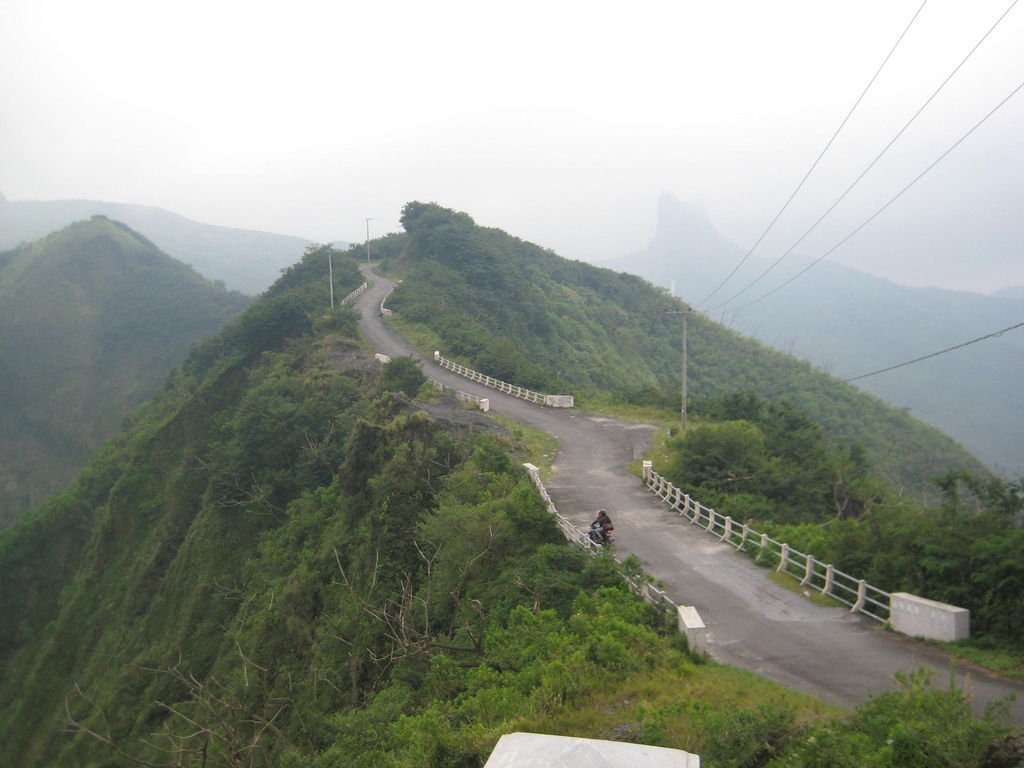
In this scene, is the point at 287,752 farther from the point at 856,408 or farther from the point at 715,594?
the point at 856,408

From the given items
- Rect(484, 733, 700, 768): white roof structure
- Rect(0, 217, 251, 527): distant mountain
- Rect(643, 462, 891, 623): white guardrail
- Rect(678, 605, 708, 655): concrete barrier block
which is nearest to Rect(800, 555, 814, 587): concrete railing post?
Rect(643, 462, 891, 623): white guardrail

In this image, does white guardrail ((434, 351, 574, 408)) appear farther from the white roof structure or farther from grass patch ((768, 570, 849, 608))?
the white roof structure

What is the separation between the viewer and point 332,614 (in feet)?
53.2

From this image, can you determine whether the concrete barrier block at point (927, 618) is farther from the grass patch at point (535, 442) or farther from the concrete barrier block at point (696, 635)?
the grass patch at point (535, 442)

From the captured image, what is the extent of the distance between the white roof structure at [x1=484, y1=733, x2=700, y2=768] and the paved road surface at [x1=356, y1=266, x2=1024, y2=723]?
296 cm

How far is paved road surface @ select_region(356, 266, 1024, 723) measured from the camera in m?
7.91

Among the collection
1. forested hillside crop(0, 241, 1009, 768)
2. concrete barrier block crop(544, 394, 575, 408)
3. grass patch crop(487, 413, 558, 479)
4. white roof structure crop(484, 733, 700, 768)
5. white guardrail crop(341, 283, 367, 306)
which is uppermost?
white guardrail crop(341, 283, 367, 306)

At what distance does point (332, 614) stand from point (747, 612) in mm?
10537

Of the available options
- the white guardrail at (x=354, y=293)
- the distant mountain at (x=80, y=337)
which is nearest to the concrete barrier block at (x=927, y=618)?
the white guardrail at (x=354, y=293)

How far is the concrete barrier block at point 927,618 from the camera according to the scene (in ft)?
28.1

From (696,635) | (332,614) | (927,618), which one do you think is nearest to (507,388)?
(332,614)

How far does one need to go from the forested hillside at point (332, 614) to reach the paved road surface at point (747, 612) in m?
0.83

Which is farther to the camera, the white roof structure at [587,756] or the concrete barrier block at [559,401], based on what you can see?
the concrete barrier block at [559,401]

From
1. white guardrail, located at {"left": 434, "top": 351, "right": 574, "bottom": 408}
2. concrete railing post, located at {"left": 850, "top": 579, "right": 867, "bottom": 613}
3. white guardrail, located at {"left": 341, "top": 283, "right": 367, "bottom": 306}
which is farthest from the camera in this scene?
white guardrail, located at {"left": 341, "top": 283, "right": 367, "bottom": 306}
